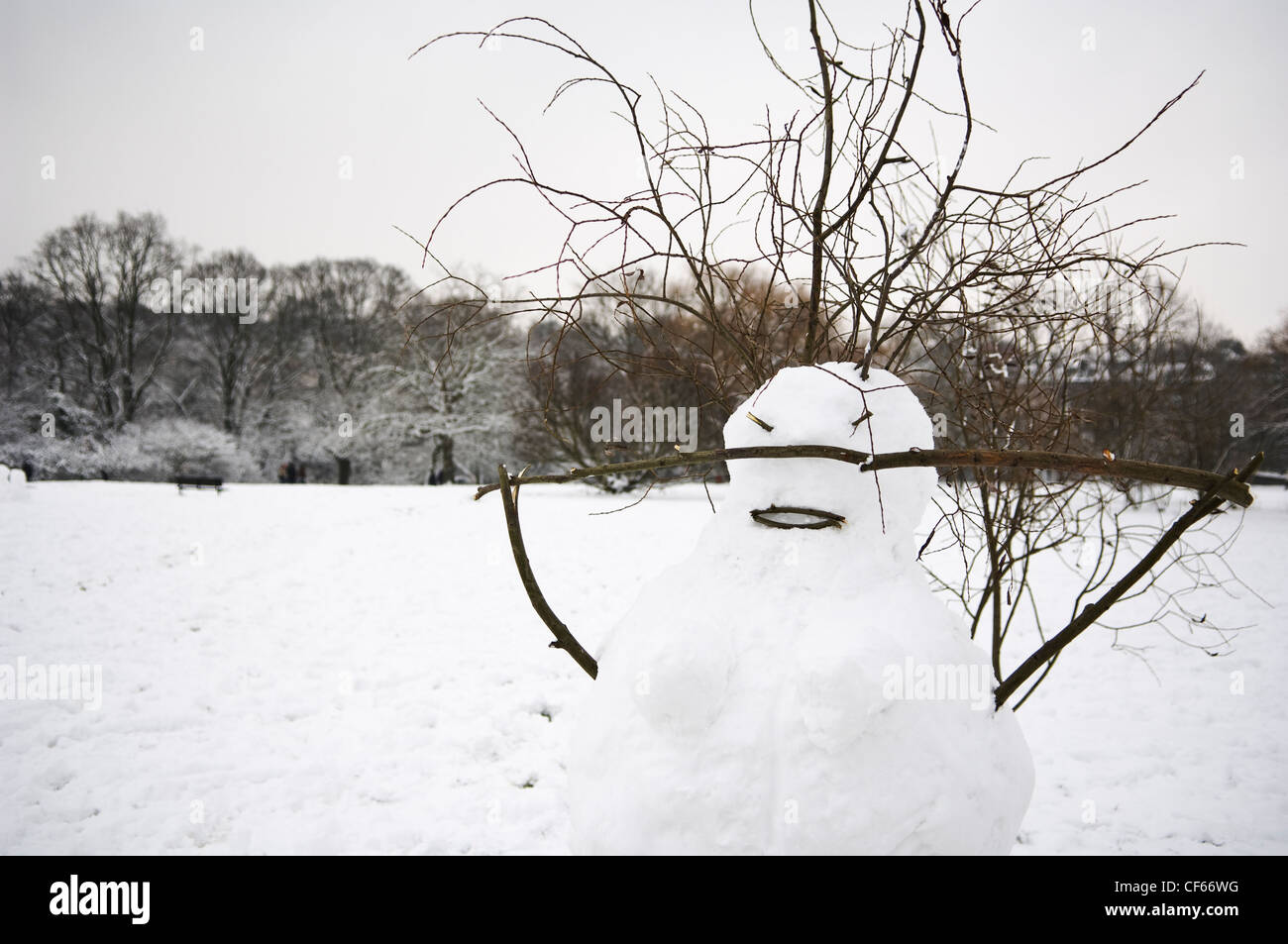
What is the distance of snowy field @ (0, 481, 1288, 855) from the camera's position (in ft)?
12.1

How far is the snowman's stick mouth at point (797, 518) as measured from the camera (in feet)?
4.60

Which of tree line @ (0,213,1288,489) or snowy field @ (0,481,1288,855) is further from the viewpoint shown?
tree line @ (0,213,1288,489)

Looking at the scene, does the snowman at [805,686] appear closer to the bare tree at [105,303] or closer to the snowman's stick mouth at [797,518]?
the snowman's stick mouth at [797,518]

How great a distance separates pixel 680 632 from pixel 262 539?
10325 mm

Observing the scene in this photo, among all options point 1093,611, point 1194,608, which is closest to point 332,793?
point 1093,611

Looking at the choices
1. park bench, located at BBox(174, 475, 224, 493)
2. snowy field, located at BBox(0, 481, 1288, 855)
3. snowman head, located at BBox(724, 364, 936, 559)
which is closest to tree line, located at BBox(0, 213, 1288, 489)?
park bench, located at BBox(174, 475, 224, 493)

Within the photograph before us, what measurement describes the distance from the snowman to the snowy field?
103 inches

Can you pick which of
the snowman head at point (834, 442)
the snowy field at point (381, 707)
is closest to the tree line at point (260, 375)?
the snowy field at point (381, 707)

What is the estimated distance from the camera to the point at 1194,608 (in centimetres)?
738

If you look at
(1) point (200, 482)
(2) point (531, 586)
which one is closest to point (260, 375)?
(1) point (200, 482)

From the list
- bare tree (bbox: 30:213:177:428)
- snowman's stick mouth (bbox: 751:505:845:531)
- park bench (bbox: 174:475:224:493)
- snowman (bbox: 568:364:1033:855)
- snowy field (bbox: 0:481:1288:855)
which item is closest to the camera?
snowman (bbox: 568:364:1033:855)

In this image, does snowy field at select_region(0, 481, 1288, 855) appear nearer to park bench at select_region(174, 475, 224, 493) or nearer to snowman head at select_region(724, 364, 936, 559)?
snowman head at select_region(724, 364, 936, 559)

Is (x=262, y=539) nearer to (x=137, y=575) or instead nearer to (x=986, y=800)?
(x=137, y=575)

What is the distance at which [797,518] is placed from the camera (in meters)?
1.45
